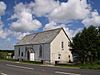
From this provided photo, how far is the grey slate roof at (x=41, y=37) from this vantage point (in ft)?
215

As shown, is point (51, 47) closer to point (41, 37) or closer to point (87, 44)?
point (41, 37)

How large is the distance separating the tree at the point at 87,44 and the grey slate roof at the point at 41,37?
25.1 ft

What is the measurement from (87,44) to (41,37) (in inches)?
699

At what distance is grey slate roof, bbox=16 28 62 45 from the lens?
215 ft

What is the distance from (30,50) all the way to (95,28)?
22558 millimetres

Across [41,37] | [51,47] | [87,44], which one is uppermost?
[41,37]

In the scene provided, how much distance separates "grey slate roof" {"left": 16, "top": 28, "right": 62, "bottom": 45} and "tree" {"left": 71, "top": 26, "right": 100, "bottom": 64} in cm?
764

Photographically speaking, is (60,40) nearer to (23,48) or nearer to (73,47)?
(73,47)

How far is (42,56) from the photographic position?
222 ft

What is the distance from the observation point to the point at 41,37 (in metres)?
70.8

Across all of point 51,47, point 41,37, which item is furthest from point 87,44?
point 41,37

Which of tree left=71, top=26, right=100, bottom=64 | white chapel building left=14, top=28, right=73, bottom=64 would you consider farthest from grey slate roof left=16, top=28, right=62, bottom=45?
tree left=71, top=26, right=100, bottom=64

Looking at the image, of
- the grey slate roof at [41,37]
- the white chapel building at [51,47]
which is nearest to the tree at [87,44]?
the white chapel building at [51,47]

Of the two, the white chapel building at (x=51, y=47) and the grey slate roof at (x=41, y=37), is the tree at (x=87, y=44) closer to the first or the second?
the white chapel building at (x=51, y=47)
